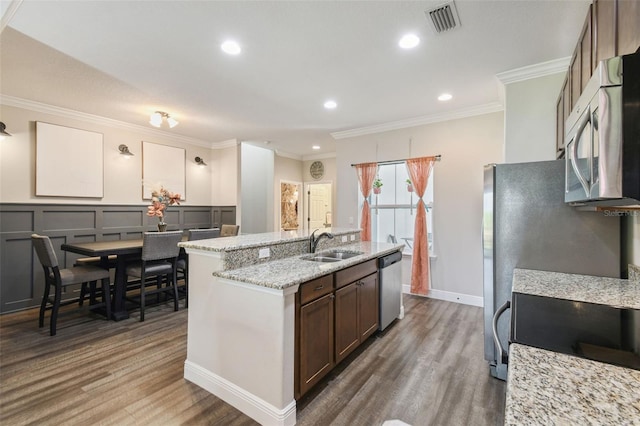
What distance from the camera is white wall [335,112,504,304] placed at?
3.95 m

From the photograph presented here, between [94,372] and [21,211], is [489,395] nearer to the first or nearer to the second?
[94,372]

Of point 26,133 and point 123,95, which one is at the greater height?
point 123,95

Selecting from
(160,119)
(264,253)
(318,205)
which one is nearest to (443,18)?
(264,253)

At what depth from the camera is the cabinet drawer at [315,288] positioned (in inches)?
75.0

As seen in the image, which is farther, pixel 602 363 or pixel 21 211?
pixel 21 211

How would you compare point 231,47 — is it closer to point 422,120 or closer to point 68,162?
point 422,120

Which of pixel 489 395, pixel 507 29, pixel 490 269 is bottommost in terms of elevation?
pixel 489 395

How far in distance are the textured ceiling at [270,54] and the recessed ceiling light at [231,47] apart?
0.20 ft

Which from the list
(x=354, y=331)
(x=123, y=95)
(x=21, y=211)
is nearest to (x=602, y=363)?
(x=354, y=331)

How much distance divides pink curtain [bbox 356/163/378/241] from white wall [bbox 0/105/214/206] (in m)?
3.27

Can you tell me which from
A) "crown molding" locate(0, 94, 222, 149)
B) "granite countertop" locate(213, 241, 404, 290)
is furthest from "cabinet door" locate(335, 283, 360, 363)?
"crown molding" locate(0, 94, 222, 149)

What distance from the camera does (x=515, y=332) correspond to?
3.43 feet

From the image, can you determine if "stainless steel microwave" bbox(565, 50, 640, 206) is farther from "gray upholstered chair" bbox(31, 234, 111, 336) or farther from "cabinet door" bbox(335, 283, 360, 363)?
"gray upholstered chair" bbox(31, 234, 111, 336)

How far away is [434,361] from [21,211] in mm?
5222
